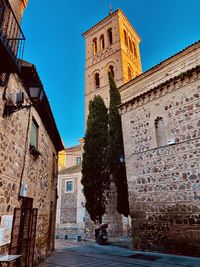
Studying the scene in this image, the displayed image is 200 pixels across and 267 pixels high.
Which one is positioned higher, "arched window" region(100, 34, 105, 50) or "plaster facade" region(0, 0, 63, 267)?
"arched window" region(100, 34, 105, 50)

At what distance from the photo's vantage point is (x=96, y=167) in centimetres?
1502

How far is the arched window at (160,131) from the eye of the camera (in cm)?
845

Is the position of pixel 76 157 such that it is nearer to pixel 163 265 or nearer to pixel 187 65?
pixel 187 65

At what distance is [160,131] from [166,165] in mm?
1552

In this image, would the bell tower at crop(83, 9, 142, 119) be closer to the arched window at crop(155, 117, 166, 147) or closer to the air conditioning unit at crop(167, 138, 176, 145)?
the arched window at crop(155, 117, 166, 147)

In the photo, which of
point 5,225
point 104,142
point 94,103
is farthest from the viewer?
point 94,103

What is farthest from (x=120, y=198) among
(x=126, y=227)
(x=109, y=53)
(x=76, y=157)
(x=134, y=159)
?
(x=76, y=157)

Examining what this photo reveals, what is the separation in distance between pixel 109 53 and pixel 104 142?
14129 mm

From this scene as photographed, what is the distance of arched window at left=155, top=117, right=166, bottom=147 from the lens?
8448 mm

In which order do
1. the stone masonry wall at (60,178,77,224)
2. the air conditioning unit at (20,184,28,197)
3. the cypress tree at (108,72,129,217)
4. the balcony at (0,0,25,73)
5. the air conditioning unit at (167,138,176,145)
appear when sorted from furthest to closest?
the stone masonry wall at (60,178,77,224) < the cypress tree at (108,72,129,217) < the air conditioning unit at (167,138,176,145) < the air conditioning unit at (20,184,28,197) < the balcony at (0,0,25,73)

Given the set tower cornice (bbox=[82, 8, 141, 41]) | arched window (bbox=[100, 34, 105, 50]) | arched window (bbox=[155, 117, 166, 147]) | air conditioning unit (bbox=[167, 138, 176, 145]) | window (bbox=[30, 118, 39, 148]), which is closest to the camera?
window (bbox=[30, 118, 39, 148])

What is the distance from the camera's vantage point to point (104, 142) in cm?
1584

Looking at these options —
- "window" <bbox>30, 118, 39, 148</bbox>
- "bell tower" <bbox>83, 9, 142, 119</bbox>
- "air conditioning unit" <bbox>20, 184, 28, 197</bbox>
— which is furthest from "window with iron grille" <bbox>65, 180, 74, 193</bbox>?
"air conditioning unit" <bbox>20, 184, 28, 197</bbox>

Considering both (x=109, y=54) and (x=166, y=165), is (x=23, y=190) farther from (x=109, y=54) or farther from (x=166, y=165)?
(x=109, y=54)
